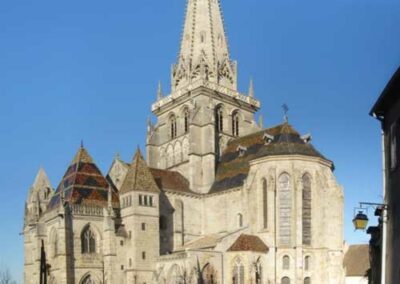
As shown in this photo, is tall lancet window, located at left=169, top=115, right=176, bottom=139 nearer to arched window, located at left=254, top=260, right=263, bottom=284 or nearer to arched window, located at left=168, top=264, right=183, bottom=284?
arched window, located at left=168, top=264, right=183, bottom=284

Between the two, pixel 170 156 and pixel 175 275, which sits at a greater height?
pixel 170 156

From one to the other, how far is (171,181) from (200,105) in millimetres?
8661

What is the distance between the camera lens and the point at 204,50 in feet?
208

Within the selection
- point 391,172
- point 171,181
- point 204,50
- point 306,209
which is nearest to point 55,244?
point 171,181

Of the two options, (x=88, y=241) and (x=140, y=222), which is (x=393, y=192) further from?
(x=88, y=241)

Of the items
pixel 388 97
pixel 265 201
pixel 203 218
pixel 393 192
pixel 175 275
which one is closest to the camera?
pixel 393 192

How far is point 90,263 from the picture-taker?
48.5 meters

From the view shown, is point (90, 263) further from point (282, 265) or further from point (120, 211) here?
point (282, 265)

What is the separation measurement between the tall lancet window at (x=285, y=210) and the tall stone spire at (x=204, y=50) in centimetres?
1766

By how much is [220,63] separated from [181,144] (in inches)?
394

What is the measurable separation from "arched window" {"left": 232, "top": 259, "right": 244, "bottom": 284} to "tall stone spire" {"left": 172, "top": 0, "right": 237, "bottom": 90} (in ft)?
76.5

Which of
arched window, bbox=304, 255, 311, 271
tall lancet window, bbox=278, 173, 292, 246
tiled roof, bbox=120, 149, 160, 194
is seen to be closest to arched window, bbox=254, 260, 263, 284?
tall lancet window, bbox=278, 173, 292, 246

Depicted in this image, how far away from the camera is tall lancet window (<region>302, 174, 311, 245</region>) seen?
4819cm

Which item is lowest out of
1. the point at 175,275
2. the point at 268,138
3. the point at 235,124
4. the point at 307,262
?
the point at 175,275
